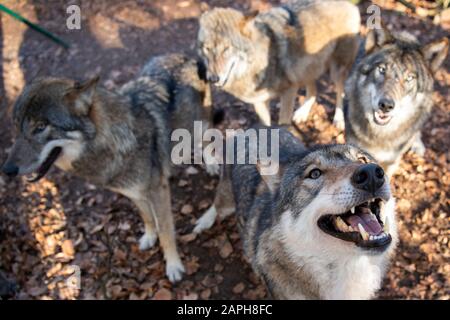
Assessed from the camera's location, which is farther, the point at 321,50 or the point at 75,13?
the point at 75,13

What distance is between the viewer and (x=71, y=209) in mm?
5871

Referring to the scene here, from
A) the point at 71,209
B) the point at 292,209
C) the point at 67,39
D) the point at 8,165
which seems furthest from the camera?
the point at 67,39

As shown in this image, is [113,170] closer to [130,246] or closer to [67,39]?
[130,246]

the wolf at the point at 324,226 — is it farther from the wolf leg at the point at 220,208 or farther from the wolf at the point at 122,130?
the wolf at the point at 122,130

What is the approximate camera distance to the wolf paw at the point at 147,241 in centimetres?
540

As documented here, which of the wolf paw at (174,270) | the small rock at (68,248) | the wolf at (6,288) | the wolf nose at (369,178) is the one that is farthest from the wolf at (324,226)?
the wolf at (6,288)

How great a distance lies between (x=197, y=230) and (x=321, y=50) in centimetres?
292

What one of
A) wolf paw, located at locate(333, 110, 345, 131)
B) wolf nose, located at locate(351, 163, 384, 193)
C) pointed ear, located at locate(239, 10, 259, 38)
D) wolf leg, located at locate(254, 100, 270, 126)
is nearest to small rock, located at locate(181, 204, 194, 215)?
wolf leg, located at locate(254, 100, 270, 126)

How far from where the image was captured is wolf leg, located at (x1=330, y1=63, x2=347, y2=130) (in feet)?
20.8

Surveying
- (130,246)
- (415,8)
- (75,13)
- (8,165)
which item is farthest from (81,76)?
(415,8)

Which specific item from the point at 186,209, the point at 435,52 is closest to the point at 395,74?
the point at 435,52

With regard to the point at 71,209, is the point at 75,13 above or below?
above

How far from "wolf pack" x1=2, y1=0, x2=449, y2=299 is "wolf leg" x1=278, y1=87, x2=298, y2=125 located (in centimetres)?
2

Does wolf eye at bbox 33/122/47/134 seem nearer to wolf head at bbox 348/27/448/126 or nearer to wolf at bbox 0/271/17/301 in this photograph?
wolf at bbox 0/271/17/301
